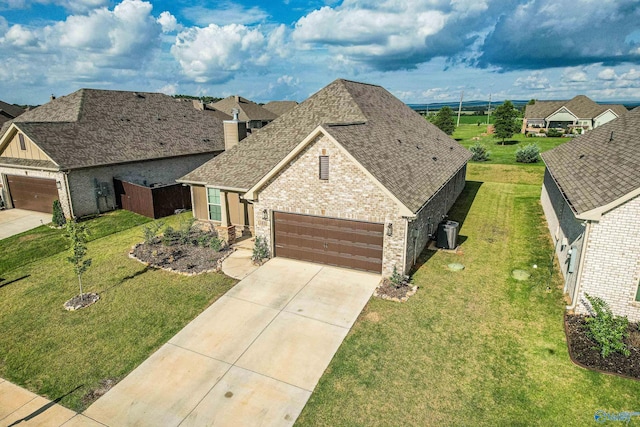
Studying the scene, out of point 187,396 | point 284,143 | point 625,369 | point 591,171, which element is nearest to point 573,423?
point 625,369

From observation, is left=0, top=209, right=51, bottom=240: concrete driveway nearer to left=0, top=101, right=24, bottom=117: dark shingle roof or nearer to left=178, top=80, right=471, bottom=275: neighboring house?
left=178, top=80, right=471, bottom=275: neighboring house

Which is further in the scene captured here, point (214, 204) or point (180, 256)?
point (214, 204)

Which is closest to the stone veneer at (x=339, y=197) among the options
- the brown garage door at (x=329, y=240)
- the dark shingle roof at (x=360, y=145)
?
the brown garage door at (x=329, y=240)

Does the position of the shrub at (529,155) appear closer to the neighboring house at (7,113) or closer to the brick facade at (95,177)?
the brick facade at (95,177)

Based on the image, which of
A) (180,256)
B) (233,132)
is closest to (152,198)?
(233,132)

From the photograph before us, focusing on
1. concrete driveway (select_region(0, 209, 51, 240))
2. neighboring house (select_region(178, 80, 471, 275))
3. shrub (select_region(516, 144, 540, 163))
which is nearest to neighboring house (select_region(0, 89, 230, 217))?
concrete driveway (select_region(0, 209, 51, 240))

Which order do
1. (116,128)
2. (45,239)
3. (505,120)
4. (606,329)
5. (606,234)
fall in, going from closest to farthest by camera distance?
(606,329), (606,234), (45,239), (116,128), (505,120)

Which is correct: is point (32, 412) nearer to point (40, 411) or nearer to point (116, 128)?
point (40, 411)

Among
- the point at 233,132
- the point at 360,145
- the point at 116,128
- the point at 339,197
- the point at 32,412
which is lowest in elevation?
the point at 32,412
